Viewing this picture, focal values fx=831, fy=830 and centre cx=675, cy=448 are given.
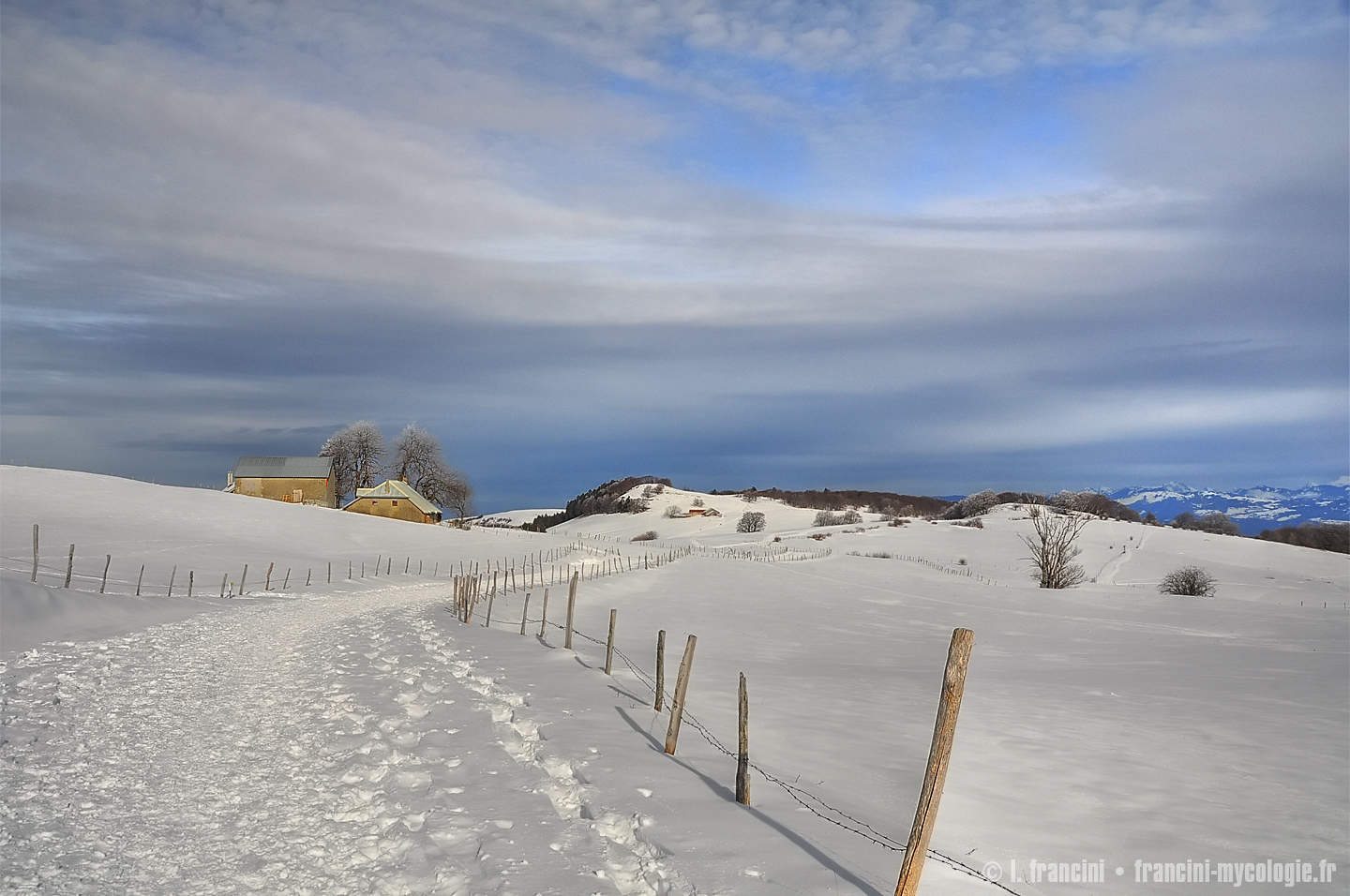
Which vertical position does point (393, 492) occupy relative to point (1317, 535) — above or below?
below

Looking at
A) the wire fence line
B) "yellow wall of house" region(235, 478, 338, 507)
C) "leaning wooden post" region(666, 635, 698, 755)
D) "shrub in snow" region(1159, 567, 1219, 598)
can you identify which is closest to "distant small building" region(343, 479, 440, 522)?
"yellow wall of house" region(235, 478, 338, 507)

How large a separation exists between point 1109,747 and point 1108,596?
29402 millimetres

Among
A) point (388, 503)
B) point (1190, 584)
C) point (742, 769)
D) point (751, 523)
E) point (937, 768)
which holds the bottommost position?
point (742, 769)

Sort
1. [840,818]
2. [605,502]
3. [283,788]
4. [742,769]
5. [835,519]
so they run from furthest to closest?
[605,502] < [835,519] < [742,769] < [840,818] < [283,788]

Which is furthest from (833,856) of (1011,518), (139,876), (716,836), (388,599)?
(1011,518)

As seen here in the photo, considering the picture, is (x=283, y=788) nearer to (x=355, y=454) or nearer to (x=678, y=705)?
(x=678, y=705)

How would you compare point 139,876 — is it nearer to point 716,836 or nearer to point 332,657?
point 716,836

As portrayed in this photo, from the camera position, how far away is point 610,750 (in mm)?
10258

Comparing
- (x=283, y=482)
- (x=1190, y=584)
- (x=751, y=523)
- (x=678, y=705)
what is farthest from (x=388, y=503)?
(x=678, y=705)

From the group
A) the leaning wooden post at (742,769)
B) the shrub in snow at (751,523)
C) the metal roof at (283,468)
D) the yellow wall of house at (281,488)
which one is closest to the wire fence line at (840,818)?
the leaning wooden post at (742,769)

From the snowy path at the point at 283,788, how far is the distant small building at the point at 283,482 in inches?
2610

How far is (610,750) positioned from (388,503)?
71.6 meters

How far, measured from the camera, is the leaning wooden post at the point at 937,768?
5.98 metres

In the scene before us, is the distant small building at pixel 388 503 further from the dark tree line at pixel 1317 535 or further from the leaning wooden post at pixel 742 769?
the leaning wooden post at pixel 742 769
